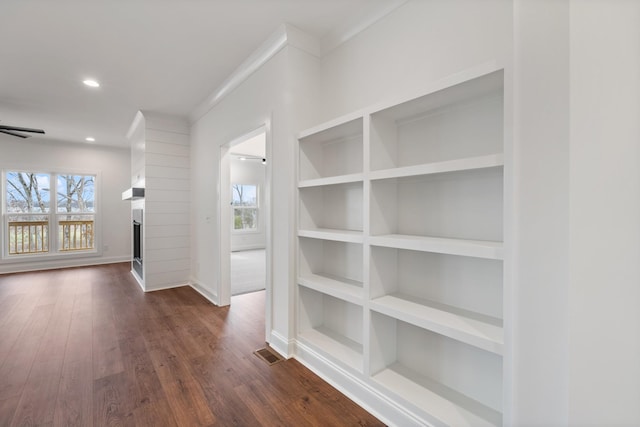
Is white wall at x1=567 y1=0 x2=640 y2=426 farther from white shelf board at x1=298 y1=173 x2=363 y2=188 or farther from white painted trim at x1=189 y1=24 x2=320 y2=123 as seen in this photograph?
white painted trim at x1=189 y1=24 x2=320 y2=123

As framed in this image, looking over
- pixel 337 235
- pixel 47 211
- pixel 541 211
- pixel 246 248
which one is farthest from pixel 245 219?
pixel 541 211

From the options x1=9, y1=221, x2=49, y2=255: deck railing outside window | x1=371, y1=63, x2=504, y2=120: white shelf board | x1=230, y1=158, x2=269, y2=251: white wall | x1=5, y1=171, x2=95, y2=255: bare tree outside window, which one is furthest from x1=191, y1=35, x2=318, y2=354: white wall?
x1=9, y1=221, x2=49, y2=255: deck railing outside window

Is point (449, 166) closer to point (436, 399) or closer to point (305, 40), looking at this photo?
point (436, 399)

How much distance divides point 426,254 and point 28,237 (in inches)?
312

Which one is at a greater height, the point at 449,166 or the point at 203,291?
the point at 449,166

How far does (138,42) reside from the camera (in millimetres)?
2543

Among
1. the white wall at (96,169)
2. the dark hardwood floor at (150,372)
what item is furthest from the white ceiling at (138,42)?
the dark hardwood floor at (150,372)

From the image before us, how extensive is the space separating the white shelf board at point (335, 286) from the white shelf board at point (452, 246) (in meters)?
0.41

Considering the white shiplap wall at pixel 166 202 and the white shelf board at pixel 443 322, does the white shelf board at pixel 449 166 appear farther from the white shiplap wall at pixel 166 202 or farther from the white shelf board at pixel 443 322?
the white shiplap wall at pixel 166 202

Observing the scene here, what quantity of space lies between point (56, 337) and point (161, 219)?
1990mm


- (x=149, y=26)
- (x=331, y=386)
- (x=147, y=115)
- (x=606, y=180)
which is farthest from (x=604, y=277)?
(x=147, y=115)

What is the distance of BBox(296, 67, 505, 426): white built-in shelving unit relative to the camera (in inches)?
56.5

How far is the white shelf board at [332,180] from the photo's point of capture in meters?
1.87

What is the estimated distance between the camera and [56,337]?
9.03 feet
